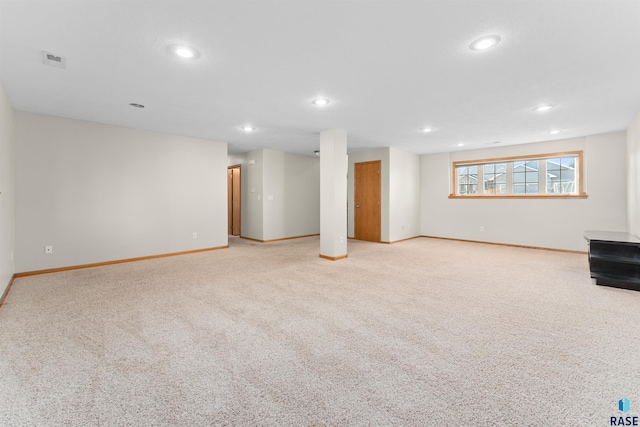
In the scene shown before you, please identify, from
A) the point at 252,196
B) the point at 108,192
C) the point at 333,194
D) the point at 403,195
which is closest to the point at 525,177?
the point at 403,195

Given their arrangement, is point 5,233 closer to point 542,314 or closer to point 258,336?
point 258,336

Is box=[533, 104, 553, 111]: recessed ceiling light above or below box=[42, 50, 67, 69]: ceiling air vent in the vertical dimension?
above

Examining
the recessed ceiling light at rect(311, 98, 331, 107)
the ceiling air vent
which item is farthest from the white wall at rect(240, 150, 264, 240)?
the ceiling air vent

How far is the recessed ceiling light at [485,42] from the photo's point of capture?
7.32 ft

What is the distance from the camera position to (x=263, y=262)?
5.08 m

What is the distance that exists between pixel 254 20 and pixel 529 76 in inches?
107

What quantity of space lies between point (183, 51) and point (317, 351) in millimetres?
2627

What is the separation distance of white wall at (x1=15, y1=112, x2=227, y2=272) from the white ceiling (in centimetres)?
55

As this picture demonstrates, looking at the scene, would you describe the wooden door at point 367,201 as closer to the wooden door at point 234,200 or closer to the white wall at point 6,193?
the wooden door at point 234,200

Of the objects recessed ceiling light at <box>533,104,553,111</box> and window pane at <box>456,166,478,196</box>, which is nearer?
recessed ceiling light at <box>533,104,553,111</box>

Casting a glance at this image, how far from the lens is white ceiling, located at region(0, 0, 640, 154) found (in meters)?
1.94

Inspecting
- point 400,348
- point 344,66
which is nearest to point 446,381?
point 400,348

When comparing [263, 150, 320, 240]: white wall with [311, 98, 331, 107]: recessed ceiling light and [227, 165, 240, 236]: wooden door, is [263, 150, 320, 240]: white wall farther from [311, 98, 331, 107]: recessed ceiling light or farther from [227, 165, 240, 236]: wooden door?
[311, 98, 331, 107]: recessed ceiling light

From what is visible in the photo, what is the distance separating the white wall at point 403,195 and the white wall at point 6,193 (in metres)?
6.51
